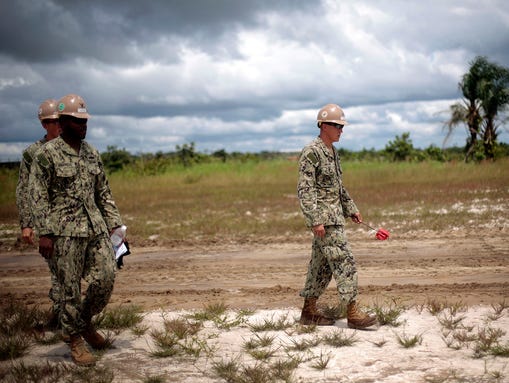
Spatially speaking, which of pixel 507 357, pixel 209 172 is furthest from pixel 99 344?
pixel 209 172

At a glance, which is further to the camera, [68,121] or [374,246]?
[374,246]

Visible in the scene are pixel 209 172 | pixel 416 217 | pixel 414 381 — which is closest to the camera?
pixel 414 381

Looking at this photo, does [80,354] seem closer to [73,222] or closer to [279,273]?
[73,222]

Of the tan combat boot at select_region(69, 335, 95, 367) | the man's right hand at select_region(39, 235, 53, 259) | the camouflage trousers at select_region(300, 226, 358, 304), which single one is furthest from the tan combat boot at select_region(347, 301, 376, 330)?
the man's right hand at select_region(39, 235, 53, 259)

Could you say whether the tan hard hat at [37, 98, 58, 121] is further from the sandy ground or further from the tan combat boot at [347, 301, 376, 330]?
the tan combat boot at [347, 301, 376, 330]

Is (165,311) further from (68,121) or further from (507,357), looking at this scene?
(507,357)

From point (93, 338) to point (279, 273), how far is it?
150 inches

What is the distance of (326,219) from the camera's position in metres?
5.65

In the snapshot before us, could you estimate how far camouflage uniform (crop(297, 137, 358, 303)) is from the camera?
5660 millimetres

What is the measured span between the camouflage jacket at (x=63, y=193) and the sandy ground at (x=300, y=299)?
4.16 feet

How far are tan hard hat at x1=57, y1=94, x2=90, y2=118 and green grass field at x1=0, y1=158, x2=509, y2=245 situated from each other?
7198 mm

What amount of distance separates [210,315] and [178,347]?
2.85 feet

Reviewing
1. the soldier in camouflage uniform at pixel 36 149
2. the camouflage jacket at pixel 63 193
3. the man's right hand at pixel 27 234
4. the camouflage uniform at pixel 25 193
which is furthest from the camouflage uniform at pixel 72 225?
the soldier in camouflage uniform at pixel 36 149

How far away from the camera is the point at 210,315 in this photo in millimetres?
6297
